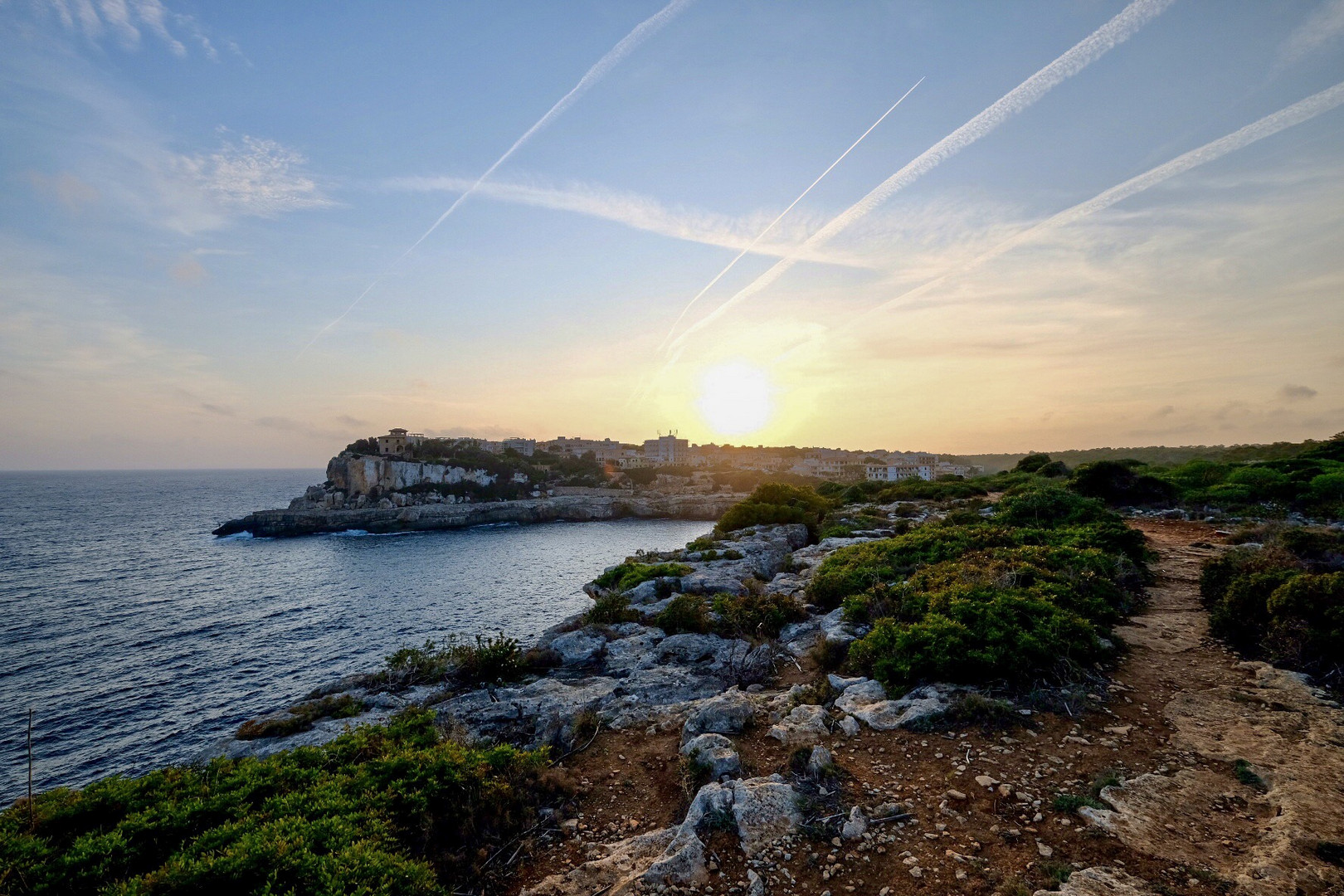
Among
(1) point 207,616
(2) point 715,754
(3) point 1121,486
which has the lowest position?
(1) point 207,616

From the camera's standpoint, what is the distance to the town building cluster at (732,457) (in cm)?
11144

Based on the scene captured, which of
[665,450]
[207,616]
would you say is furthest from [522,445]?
[207,616]

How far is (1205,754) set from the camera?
646cm

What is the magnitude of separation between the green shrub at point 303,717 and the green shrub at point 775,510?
889 inches

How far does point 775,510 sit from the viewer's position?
32.7m

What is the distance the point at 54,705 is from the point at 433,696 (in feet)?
67.9

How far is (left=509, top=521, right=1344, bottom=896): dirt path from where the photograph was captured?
15.8 feet

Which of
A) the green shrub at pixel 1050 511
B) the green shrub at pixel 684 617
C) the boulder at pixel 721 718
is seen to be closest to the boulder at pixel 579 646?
the green shrub at pixel 684 617

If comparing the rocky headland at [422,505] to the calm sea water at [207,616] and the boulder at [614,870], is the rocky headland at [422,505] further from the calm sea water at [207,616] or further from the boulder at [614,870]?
the boulder at [614,870]

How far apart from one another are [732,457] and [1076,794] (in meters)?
159

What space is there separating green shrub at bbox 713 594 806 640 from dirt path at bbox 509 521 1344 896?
17.3 ft

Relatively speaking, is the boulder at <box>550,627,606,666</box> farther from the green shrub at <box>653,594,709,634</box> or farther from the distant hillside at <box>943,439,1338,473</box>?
the distant hillside at <box>943,439,1338,473</box>

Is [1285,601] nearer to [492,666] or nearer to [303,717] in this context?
[492,666]

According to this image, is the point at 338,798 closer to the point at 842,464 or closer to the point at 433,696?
the point at 433,696
